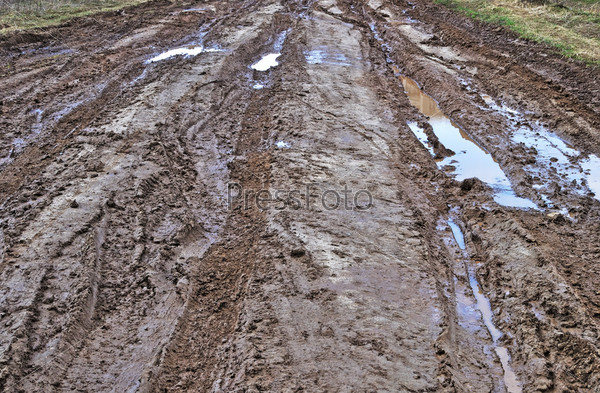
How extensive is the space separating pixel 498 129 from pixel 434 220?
398 cm

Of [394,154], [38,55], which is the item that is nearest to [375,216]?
[394,154]

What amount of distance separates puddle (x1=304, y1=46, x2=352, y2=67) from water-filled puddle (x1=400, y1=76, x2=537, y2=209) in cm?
249

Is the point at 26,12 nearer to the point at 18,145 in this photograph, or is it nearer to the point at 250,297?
the point at 18,145

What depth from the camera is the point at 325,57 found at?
1371cm

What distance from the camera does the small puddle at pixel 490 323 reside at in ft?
16.3

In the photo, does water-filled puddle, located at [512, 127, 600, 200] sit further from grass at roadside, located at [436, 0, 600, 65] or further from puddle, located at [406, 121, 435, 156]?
grass at roadside, located at [436, 0, 600, 65]

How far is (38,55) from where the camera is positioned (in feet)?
46.3

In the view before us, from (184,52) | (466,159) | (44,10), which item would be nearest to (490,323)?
(466,159)

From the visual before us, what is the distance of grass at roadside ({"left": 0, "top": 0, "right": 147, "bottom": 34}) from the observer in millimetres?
16712

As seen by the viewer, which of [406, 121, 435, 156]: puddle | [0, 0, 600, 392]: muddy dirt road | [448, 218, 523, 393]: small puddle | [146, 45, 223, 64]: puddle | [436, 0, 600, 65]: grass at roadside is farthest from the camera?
[436, 0, 600, 65]: grass at roadside

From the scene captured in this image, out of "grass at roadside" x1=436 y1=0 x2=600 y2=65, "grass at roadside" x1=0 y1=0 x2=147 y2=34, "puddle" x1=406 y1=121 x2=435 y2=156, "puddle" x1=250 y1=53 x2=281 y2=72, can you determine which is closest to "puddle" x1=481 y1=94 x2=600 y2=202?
"puddle" x1=406 y1=121 x2=435 y2=156

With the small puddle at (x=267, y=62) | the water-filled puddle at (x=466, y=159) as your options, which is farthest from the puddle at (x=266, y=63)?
the water-filled puddle at (x=466, y=159)

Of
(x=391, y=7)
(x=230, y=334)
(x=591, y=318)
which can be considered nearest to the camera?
(x=230, y=334)

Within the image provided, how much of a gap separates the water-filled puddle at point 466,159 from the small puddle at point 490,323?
136cm
